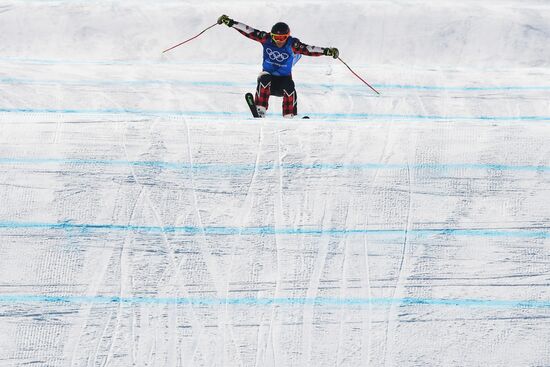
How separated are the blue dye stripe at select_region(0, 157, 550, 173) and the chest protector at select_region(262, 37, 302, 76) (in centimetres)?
107

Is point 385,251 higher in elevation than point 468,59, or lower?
lower

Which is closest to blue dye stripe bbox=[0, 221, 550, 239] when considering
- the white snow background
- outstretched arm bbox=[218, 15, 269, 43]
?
the white snow background

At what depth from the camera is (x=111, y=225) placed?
227 inches

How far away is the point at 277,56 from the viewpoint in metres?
6.72

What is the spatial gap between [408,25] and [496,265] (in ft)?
12.8

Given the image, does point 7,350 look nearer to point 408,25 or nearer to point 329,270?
point 329,270

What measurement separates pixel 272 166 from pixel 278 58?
1117 mm

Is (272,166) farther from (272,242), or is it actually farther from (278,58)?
(278,58)

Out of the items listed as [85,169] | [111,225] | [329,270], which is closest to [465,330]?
Answer: [329,270]

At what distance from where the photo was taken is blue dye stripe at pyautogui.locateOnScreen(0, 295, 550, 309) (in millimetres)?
5484

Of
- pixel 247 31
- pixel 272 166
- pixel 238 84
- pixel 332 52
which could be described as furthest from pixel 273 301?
pixel 238 84

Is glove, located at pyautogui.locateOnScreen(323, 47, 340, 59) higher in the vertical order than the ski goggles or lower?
lower

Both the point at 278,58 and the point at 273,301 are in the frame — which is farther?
the point at 278,58

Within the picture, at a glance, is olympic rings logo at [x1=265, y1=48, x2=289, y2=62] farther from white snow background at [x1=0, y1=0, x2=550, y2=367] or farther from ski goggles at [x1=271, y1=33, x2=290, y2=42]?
white snow background at [x1=0, y1=0, x2=550, y2=367]
